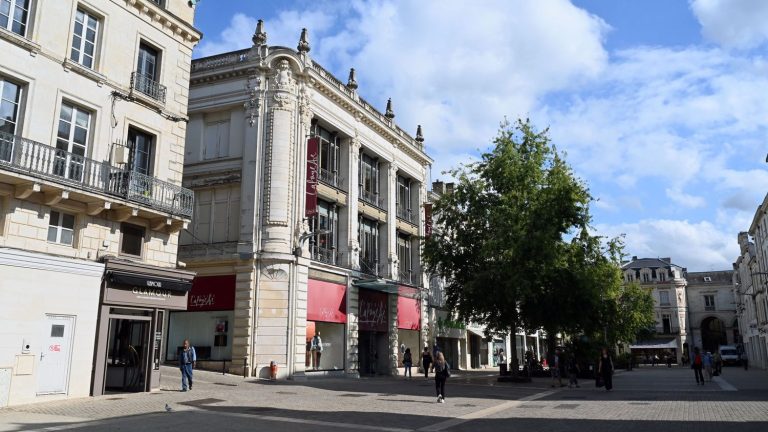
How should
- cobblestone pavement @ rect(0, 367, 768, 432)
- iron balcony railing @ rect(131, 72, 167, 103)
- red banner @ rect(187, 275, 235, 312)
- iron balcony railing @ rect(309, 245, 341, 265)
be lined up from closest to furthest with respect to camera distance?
cobblestone pavement @ rect(0, 367, 768, 432) < iron balcony railing @ rect(131, 72, 167, 103) < red banner @ rect(187, 275, 235, 312) < iron balcony railing @ rect(309, 245, 341, 265)

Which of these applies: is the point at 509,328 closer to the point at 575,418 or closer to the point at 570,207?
the point at 570,207

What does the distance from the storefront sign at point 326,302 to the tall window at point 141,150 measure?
10.7 metres

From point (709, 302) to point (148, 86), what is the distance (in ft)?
307

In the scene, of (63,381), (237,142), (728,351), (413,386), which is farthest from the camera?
(728,351)

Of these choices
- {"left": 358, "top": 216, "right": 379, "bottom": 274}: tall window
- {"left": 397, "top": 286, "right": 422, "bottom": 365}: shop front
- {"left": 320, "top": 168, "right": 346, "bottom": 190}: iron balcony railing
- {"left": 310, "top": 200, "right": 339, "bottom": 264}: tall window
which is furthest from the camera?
{"left": 397, "top": 286, "right": 422, "bottom": 365}: shop front

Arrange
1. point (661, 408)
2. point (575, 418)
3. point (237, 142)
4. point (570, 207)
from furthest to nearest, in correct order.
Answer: point (570, 207), point (237, 142), point (661, 408), point (575, 418)

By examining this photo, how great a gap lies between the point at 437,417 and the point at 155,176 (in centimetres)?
1147

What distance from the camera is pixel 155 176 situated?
62.1 feet

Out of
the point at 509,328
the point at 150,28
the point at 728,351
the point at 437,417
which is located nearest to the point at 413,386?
the point at 509,328

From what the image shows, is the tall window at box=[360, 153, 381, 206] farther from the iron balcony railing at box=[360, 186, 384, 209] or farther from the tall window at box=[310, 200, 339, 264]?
the tall window at box=[310, 200, 339, 264]

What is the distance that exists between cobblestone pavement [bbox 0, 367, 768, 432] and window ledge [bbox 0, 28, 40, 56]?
29.6ft

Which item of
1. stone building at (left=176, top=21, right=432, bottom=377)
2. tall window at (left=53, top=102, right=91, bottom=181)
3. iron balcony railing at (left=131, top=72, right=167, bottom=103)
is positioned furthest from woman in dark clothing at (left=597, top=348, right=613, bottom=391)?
tall window at (left=53, top=102, right=91, bottom=181)

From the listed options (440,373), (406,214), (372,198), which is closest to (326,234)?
(372,198)

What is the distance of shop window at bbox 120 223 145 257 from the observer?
18.0 m
